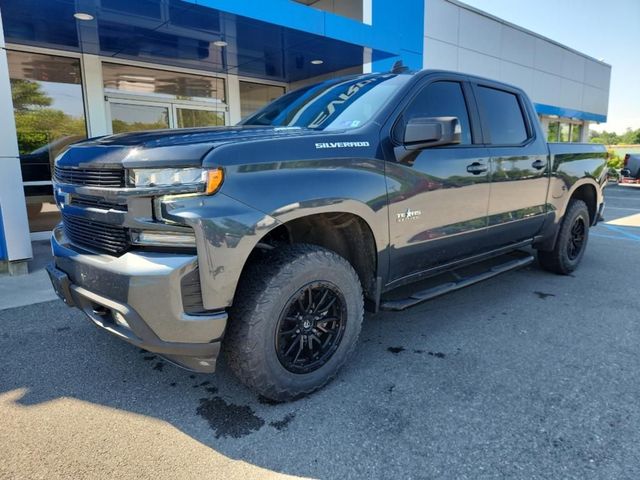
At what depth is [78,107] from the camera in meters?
8.25

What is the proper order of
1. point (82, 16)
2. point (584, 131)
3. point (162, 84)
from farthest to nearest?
point (584, 131) → point (162, 84) → point (82, 16)

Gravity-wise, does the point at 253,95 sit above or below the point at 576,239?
above

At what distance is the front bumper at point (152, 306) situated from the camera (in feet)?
7.15

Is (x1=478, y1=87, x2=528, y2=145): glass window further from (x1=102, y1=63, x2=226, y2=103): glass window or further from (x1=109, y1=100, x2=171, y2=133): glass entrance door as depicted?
(x1=102, y1=63, x2=226, y2=103): glass window

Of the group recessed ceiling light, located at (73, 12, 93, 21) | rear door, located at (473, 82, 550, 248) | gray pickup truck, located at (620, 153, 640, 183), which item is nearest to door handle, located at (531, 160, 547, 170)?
rear door, located at (473, 82, 550, 248)

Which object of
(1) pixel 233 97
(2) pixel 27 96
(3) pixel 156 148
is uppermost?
(1) pixel 233 97

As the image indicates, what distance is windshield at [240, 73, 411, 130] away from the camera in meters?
3.09

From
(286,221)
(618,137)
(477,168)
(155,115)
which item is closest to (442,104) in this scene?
(477,168)

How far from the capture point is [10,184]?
5.39 metres

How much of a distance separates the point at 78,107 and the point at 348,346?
7.64m

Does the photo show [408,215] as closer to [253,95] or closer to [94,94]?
[94,94]

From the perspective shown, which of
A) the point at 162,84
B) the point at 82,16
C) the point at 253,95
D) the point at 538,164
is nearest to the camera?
the point at 538,164

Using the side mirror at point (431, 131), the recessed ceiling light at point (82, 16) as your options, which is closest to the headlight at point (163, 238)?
the side mirror at point (431, 131)

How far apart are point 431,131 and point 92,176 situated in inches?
79.9
